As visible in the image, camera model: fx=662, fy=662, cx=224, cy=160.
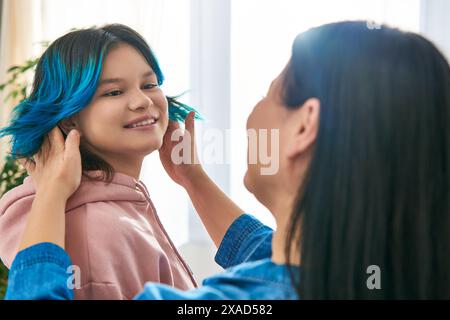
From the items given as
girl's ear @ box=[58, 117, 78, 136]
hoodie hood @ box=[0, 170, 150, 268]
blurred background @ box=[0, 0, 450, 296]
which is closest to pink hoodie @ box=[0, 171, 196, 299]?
hoodie hood @ box=[0, 170, 150, 268]

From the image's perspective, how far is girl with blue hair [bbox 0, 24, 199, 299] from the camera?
3.44ft

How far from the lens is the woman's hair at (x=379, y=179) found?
0.79 meters

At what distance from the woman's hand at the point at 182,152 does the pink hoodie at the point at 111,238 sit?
5.2 inches

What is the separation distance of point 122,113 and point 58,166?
16 cm

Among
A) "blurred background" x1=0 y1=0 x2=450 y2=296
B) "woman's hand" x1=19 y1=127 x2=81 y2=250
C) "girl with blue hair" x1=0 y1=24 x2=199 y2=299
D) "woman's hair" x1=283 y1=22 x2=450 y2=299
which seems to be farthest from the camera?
"blurred background" x1=0 y1=0 x2=450 y2=296

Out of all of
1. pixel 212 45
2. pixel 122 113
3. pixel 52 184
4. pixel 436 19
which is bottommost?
pixel 52 184

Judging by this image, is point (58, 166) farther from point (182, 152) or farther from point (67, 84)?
point (182, 152)

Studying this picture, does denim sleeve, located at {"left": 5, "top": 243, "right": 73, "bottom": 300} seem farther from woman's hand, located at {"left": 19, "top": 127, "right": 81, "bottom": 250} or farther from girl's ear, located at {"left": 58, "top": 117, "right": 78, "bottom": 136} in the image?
girl's ear, located at {"left": 58, "top": 117, "right": 78, "bottom": 136}

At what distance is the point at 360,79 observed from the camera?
2.63 feet

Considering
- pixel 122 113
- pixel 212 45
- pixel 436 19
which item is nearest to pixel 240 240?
pixel 122 113

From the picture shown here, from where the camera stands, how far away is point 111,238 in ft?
3.31

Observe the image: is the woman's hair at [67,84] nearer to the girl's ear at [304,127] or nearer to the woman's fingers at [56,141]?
the woman's fingers at [56,141]

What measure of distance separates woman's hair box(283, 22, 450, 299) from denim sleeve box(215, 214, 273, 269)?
36cm

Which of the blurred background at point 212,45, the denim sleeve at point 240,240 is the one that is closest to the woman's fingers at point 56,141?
the denim sleeve at point 240,240
